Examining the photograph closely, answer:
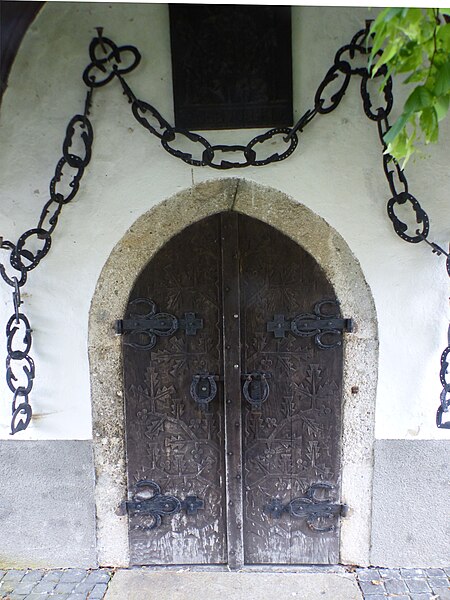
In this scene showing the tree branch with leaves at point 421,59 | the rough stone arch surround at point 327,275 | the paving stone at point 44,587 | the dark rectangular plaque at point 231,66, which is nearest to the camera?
the tree branch with leaves at point 421,59

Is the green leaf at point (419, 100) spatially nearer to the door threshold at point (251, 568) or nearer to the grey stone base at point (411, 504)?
the grey stone base at point (411, 504)

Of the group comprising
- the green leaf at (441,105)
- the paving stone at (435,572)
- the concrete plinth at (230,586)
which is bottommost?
the concrete plinth at (230,586)

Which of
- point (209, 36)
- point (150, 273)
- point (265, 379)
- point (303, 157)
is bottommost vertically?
point (265, 379)

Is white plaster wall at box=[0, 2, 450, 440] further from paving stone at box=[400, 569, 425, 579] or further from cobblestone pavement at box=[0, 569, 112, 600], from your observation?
cobblestone pavement at box=[0, 569, 112, 600]

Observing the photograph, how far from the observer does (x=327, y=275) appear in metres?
2.38

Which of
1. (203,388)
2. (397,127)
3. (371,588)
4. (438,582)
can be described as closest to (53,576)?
(203,388)

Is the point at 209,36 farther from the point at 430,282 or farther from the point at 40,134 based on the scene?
the point at 430,282

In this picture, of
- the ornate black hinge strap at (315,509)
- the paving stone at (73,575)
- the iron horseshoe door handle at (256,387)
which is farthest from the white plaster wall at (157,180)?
the paving stone at (73,575)

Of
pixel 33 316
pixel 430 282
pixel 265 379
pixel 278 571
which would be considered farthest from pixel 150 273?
pixel 278 571

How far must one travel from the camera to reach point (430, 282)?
7.65 feet

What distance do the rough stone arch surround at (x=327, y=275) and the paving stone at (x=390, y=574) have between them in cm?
10

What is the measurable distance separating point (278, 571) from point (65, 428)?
51.3 inches

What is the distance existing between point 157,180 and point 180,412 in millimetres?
1125

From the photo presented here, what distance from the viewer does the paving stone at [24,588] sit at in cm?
243
